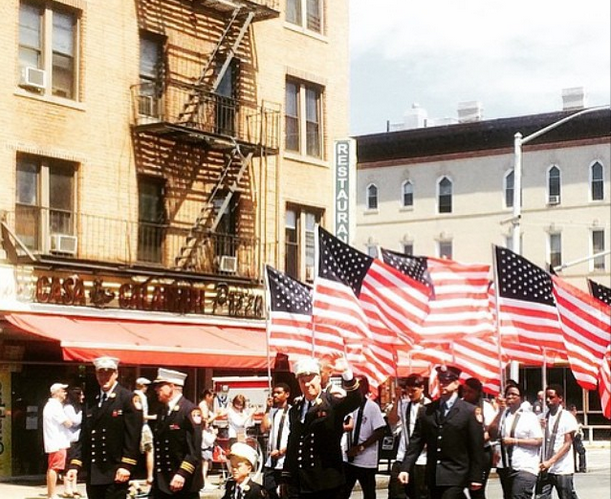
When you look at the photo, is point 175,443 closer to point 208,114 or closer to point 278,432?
point 278,432

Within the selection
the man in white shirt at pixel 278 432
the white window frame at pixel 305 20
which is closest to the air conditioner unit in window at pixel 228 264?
the white window frame at pixel 305 20

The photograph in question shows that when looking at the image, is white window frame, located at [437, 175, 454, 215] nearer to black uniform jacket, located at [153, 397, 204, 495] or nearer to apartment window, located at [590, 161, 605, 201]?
apartment window, located at [590, 161, 605, 201]

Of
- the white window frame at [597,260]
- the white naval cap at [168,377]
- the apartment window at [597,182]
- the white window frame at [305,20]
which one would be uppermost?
the white window frame at [305,20]

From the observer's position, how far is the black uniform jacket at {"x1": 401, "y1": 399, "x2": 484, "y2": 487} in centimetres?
1295

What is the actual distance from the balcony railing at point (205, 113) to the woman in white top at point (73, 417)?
240 inches

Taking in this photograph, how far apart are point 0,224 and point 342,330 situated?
812cm

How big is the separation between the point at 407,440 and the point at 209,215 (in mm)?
14443

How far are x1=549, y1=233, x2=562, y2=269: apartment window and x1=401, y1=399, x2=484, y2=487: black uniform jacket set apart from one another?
1844 inches

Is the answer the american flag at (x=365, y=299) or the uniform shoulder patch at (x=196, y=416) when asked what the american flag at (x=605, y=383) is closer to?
the american flag at (x=365, y=299)

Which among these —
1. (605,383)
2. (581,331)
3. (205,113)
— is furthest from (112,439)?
(205,113)

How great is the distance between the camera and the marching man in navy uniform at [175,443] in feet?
41.7

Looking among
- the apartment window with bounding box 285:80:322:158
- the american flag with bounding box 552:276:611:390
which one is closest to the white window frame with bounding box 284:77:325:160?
the apartment window with bounding box 285:80:322:158

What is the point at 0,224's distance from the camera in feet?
82.5

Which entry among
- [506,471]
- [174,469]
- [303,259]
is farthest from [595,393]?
[174,469]
